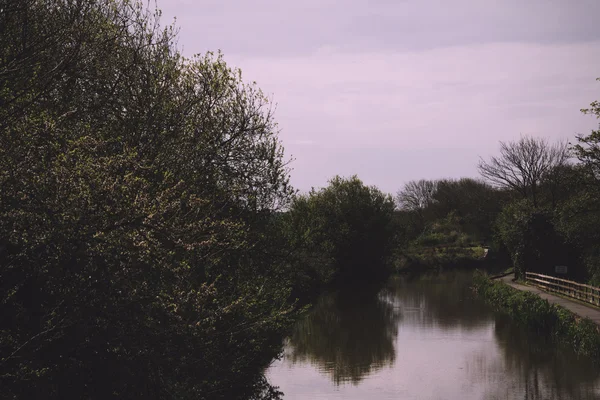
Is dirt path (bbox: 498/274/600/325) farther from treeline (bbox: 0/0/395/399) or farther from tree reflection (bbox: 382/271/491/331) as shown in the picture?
treeline (bbox: 0/0/395/399)

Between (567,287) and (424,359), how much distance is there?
9301 mm

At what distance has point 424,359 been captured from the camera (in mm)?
20094

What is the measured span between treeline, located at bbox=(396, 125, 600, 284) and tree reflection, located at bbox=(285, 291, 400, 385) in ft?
27.2

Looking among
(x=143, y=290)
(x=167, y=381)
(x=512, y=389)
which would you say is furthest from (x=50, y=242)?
(x=512, y=389)

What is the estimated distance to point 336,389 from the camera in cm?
1636

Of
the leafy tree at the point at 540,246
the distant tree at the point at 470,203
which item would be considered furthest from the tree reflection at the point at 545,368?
the distant tree at the point at 470,203

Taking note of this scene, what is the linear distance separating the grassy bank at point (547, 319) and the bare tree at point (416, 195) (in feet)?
181

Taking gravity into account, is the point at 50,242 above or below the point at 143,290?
above

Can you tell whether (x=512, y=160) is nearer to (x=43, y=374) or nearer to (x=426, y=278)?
(x=426, y=278)

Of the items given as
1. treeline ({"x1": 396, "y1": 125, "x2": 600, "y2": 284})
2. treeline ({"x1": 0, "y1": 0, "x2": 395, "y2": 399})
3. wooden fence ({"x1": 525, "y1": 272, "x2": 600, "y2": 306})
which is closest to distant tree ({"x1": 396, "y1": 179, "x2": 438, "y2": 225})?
treeline ({"x1": 396, "y1": 125, "x2": 600, "y2": 284})

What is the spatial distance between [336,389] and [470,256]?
47569mm

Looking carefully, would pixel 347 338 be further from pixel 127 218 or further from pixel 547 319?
pixel 127 218

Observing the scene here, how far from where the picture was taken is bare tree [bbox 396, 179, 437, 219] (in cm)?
8829

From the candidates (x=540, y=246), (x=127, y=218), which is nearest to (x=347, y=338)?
(x=540, y=246)
